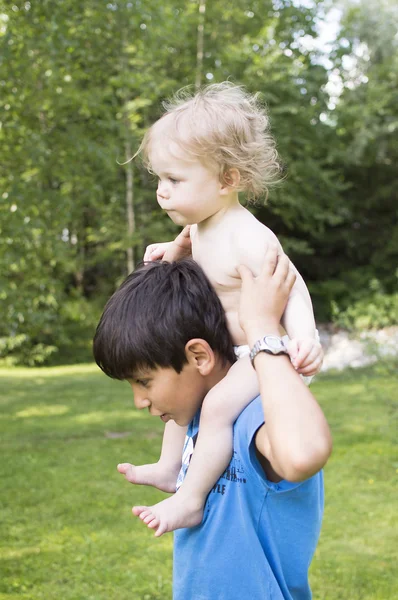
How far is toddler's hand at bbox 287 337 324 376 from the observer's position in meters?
1.36

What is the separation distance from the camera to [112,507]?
545 centimetres

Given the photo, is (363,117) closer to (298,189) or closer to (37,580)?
(298,189)

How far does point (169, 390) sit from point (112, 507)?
4.17m

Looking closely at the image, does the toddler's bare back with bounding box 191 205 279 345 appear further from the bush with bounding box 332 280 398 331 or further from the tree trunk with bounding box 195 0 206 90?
the tree trunk with bounding box 195 0 206 90

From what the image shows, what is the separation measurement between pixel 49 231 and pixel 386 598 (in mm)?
7036

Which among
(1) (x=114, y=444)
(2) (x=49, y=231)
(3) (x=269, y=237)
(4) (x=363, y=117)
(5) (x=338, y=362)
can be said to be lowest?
(5) (x=338, y=362)

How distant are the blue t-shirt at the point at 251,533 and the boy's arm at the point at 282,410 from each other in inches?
3.3

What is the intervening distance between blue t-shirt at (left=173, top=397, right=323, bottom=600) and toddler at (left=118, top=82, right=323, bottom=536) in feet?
0.19

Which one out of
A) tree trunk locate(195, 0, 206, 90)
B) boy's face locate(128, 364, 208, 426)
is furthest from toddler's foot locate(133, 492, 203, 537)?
tree trunk locate(195, 0, 206, 90)

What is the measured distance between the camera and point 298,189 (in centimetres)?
1833

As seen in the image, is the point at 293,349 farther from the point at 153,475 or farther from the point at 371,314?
the point at 371,314

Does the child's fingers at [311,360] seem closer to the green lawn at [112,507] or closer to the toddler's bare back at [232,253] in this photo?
the toddler's bare back at [232,253]

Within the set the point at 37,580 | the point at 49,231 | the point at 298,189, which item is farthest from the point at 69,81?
the point at 298,189

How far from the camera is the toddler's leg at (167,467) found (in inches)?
72.8
